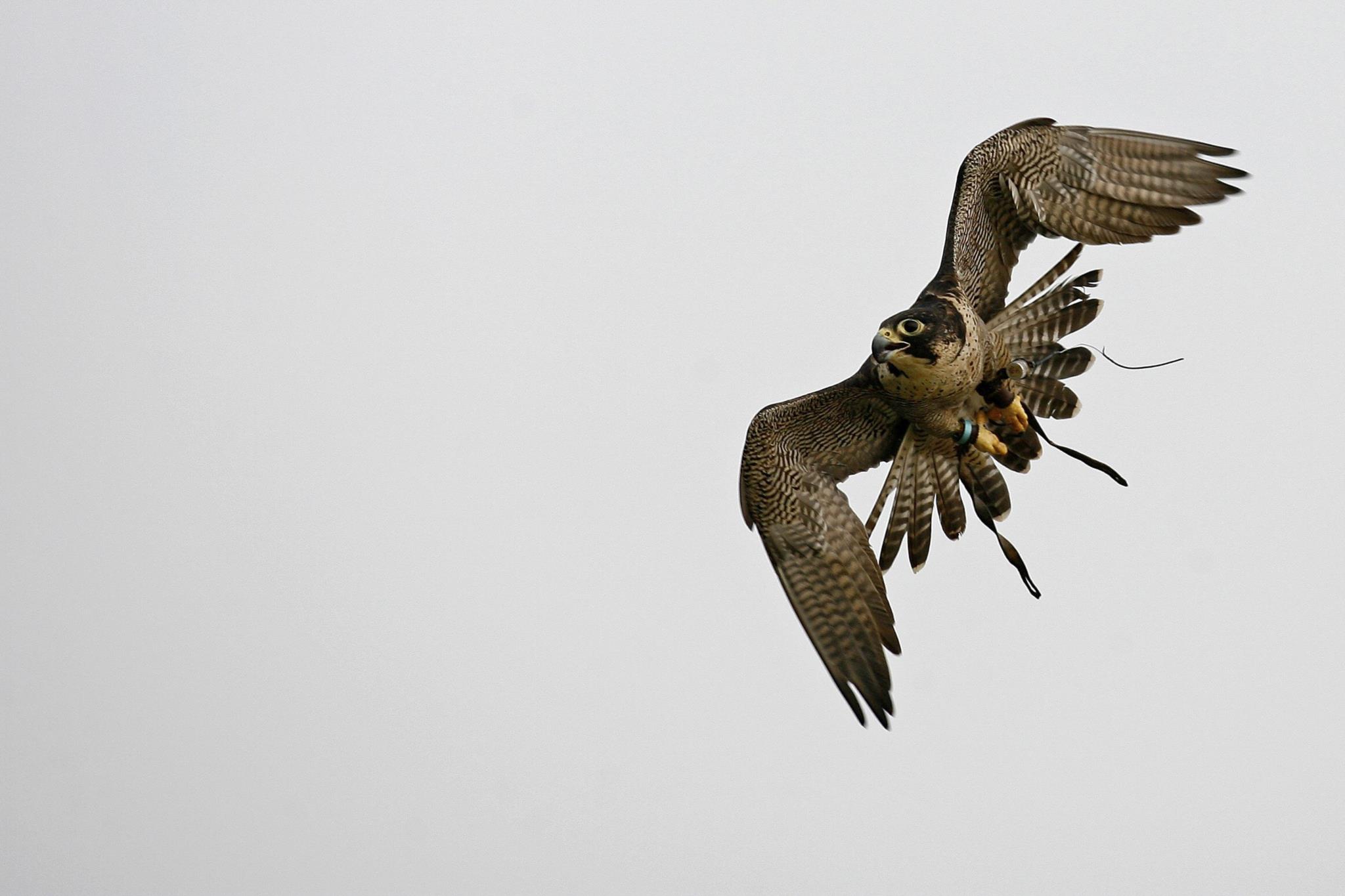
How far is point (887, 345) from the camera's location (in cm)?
789

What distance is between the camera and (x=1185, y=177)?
26.8 feet

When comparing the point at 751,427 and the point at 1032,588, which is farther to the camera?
the point at 751,427

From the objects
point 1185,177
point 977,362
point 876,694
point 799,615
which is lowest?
point 876,694

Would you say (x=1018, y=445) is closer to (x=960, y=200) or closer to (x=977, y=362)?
(x=977, y=362)

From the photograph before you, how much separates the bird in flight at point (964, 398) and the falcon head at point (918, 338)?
0.02m

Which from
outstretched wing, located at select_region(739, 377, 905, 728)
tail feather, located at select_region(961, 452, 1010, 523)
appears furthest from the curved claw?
Result: outstretched wing, located at select_region(739, 377, 905, 728)

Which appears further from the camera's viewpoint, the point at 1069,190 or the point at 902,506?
the point at 902,506

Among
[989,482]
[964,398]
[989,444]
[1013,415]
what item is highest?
[964,398]

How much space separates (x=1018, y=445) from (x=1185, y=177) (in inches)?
65.6

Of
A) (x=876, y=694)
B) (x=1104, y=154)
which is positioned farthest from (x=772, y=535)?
(x=1104, y=154)

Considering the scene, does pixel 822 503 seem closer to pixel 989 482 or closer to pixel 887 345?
pixel 989 482

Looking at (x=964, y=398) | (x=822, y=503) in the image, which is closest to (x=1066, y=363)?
(x=964, y=398)

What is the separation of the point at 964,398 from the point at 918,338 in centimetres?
62

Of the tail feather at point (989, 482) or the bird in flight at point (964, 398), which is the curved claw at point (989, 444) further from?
the tail feather at point (989, 482)
